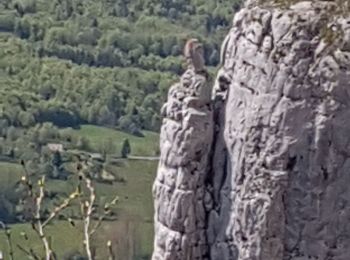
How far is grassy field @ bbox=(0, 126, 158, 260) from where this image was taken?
4128 centimetres

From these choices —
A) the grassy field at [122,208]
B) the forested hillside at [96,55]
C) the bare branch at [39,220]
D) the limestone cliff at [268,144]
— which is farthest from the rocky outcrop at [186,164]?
the forested hillside at [96,55]

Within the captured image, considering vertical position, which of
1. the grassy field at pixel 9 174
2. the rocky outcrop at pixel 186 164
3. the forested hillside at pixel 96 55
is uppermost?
the rocky outcrop at pixel 186 164

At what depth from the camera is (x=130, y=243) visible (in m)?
41.5

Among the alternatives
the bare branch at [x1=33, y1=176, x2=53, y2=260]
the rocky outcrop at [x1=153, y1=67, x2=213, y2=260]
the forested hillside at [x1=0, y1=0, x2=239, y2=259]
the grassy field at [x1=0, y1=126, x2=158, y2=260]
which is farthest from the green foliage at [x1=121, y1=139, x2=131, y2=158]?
the bare branch at [x1=33, y1=176, x2=53, y2=260]

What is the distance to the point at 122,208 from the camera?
64562 mm

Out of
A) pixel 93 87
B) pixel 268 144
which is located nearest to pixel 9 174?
pixel 93 87

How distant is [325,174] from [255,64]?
1215 millimetres

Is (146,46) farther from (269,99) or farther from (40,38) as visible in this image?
(269,99)

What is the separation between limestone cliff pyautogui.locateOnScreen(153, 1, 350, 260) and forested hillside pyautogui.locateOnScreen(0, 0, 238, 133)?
54.4m

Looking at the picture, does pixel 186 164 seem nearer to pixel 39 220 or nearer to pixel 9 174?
pixel 39 220

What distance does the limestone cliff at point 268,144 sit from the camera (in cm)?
1609

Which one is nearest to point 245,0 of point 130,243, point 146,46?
point 130,243

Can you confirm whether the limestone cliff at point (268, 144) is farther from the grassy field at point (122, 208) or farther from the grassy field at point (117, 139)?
the grassy field at point (117, 139)

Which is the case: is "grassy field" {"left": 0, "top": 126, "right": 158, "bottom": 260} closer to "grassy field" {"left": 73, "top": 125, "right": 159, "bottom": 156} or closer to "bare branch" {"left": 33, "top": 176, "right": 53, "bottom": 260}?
"grassy field" {"left": 73, "top": 125, "right": 159, "bottom": 156}
